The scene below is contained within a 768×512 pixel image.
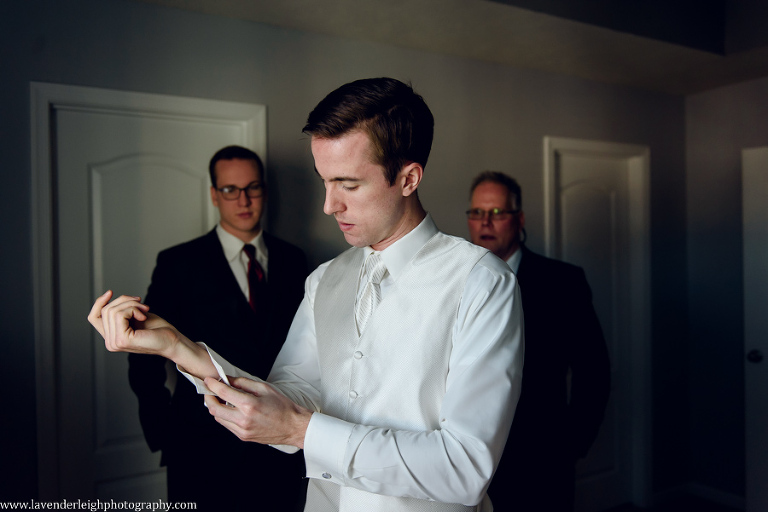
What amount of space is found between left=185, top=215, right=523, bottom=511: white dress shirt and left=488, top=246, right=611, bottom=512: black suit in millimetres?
1008

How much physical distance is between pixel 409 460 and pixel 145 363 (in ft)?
4.91

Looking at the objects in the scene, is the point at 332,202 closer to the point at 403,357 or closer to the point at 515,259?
the point at 403,357

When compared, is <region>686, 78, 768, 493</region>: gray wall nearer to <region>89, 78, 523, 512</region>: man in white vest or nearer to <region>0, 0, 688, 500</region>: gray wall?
<region>0, 0, 688, 500</region>: gray wall

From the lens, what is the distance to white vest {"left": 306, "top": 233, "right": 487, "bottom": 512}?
120 centimetres

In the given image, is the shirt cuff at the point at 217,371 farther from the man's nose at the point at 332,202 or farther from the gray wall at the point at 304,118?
the gray wall at the point at 304,118

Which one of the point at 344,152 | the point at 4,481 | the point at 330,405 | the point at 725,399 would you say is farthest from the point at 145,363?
the point at 725,399

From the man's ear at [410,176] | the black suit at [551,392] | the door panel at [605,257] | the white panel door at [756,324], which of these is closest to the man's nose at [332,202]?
the man's ear at [410,176]

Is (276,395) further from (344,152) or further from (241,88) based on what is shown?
(241,88)

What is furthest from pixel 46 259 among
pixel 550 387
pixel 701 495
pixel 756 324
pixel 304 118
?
pixel 701 495

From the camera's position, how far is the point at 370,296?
1329mm

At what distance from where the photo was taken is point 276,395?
1.13 meters

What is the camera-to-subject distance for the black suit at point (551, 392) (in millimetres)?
2125

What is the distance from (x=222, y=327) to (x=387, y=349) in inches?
46.8

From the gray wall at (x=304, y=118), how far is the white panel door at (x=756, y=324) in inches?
19.3
